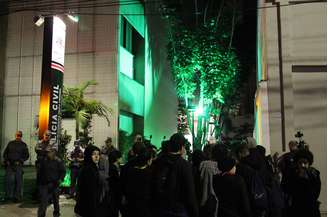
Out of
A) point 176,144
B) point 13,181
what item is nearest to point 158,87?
point 13,181

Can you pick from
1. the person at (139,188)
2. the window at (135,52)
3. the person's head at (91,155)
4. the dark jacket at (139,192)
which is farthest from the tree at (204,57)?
the dark jacket at (139,192)

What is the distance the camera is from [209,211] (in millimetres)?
5250

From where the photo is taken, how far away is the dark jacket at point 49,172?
8.77m

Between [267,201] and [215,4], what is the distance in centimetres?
2031

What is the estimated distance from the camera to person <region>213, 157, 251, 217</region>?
4.75m

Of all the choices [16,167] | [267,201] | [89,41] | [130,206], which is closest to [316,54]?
[267,201]

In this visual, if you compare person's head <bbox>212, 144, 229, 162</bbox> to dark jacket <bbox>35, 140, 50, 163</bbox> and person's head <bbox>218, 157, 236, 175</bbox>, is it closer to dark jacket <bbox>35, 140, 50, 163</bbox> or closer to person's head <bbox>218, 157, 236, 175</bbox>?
person's head <bbox>218, 157, 236, 175</bbox>

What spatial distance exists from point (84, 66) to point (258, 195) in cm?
1348

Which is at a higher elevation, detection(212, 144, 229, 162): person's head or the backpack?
detection(212, 144, 229, 162): person's head

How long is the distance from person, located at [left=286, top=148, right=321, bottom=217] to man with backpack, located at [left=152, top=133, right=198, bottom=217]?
2.09 metres

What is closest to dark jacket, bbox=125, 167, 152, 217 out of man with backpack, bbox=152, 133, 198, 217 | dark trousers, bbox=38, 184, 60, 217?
man with backpack, bbox=152, 133, 198, 217

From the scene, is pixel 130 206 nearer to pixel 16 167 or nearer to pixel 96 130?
pixel 16 167

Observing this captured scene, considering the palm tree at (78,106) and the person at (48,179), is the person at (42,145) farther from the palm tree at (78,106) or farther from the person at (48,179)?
the palm tree at (78,106)

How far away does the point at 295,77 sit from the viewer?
37.2ft
